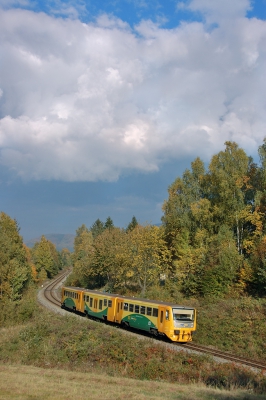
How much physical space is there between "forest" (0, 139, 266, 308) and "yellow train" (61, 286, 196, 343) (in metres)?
9.31

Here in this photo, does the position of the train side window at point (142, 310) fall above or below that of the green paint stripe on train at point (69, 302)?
above

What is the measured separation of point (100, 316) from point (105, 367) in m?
13.4

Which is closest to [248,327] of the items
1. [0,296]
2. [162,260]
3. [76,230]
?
[162,260]

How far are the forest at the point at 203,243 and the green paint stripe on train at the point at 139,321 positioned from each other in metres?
10.4

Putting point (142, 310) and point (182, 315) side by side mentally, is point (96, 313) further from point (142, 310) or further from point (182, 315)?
point (182, 315)

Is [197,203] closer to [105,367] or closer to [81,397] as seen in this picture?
[105,367]

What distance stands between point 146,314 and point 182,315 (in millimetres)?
2998

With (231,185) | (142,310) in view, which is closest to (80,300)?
(142,310)

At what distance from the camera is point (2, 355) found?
25000 mm

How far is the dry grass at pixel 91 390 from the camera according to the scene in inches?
513

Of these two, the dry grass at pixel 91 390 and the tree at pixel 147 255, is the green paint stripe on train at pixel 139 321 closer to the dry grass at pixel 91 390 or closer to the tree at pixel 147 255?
the dry grass at pixel 91 390

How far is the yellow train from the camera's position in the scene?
1005 inches

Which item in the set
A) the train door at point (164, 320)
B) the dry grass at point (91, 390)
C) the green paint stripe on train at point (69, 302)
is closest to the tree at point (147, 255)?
the green paint stripe on train at point (69, 302)

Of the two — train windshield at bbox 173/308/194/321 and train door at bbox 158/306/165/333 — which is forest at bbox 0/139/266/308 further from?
train door at bbox 158/306/165/333
